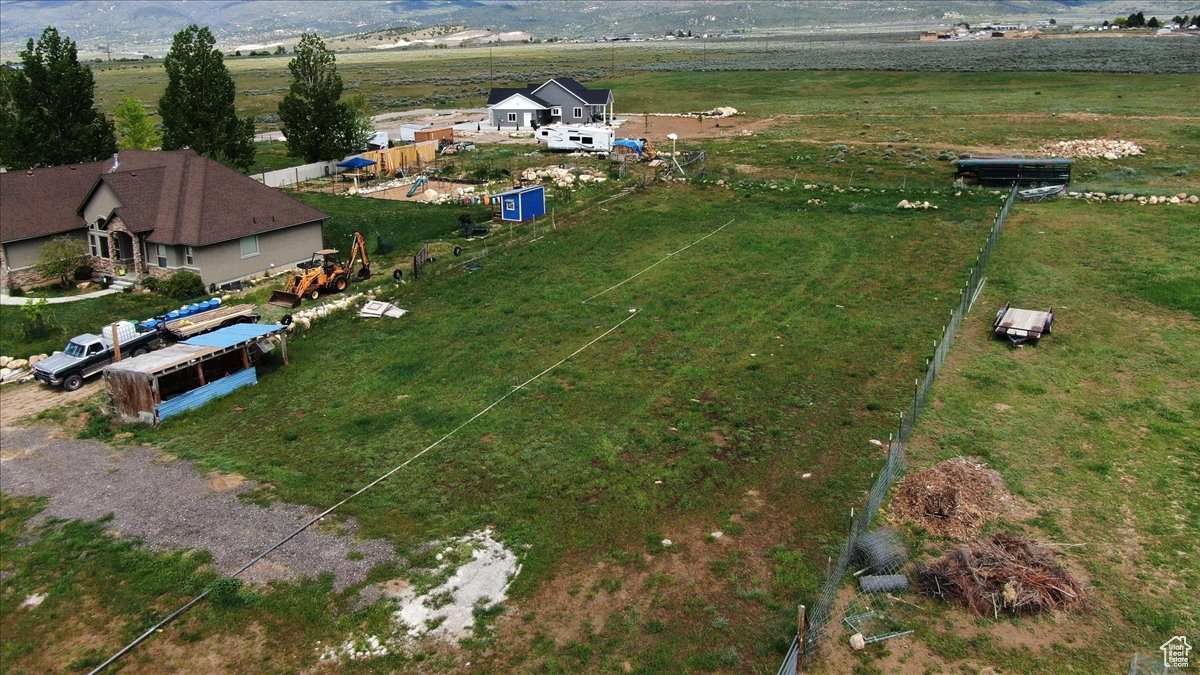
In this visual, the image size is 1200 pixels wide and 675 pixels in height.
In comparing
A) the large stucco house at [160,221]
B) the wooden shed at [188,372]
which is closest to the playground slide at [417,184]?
the large stucco house at [160,221]

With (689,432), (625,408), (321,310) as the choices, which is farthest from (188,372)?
(689,432)

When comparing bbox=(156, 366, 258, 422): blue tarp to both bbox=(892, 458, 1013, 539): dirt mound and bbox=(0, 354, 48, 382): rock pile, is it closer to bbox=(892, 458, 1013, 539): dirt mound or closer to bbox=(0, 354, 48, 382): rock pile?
bbox=(0, 354, 48, 382): rock pile

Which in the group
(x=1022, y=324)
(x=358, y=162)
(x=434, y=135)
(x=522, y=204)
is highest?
(x=434, y=135)

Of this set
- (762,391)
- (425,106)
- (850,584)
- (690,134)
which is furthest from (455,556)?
(425,106)

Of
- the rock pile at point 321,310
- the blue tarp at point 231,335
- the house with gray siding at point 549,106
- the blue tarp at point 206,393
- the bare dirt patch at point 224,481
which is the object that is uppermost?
the house with gray siding at point 549,106

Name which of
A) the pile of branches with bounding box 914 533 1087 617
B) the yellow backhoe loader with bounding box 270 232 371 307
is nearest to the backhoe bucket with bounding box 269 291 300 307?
the yellow backhoe loader with bounding box 270 232 371 307

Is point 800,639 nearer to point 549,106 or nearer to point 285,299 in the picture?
point 285,299

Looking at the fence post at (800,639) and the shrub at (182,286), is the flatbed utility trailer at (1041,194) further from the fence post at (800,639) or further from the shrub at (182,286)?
the shrub at (182,286)
